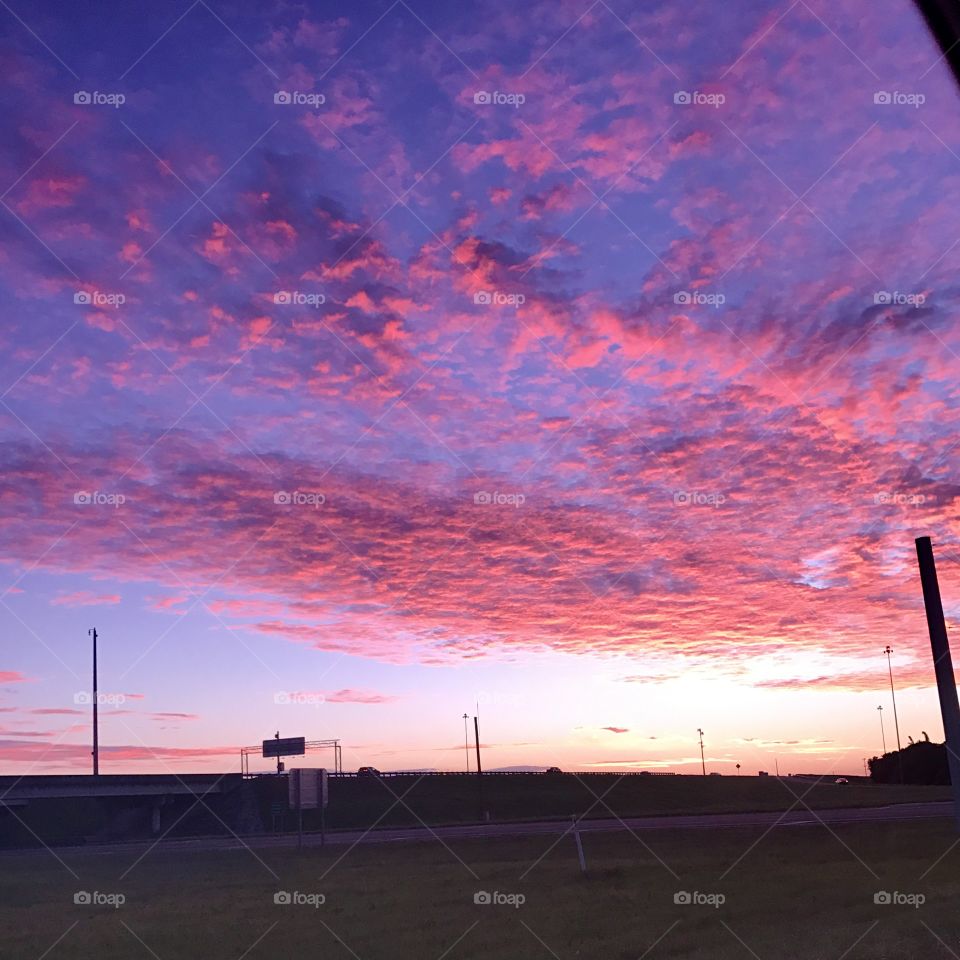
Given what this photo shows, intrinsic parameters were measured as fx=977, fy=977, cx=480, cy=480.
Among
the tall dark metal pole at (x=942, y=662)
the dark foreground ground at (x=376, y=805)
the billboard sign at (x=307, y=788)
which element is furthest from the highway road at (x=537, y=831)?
the tall dark metal pole at (x=942, y=662)

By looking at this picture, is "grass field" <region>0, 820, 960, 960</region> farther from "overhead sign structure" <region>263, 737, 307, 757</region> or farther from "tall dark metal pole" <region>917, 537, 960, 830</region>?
"overhead sign structure" <region>263, 737, 307, 757</region>

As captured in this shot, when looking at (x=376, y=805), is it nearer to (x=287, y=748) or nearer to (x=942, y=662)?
(x=287, y=748)

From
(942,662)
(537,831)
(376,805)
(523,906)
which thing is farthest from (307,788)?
(376,805)

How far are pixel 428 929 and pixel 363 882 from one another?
32.7ft

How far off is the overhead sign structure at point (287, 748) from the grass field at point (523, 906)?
110 ft

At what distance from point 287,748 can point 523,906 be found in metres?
54.4

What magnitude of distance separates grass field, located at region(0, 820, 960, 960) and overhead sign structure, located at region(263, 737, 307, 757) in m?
33.6

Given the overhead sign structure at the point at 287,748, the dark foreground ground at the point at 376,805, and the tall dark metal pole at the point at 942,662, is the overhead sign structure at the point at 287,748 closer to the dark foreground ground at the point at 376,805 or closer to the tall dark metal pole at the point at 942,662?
the dark foreground ground at the point at 376,805

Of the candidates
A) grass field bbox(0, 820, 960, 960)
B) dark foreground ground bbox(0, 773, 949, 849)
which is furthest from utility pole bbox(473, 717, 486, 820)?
grass field bbox(0, 820, 960, 960)

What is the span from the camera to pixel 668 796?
105 m

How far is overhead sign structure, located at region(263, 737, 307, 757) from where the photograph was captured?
7319cm

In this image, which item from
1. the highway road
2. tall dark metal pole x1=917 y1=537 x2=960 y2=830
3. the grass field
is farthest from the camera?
the highway road

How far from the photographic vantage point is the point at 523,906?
22.8 metres

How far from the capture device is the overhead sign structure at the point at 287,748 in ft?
240
